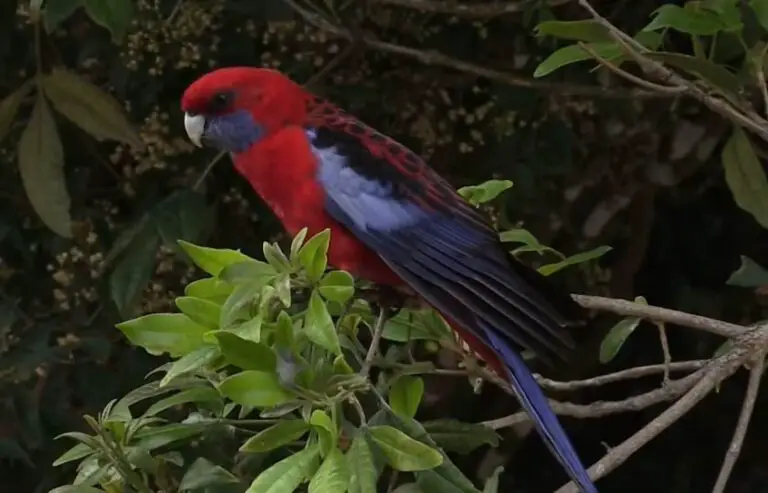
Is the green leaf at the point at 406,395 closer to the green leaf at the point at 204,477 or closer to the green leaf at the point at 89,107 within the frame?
the green leaf at the point at 204,477

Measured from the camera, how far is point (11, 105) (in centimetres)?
135

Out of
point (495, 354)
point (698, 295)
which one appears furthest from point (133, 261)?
point (698, 295)

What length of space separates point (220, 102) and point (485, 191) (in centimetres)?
28

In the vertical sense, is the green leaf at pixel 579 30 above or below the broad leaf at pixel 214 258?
above

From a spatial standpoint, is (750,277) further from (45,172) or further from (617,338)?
(45,172)

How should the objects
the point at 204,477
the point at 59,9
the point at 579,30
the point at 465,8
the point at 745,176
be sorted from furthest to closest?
the point at 465,8 < the point at 745,176 < the point at 59,9 < the point at 579,30 < the point at 204,477

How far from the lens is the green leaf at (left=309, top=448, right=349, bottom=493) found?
0.72 m

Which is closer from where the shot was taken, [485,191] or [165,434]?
[165,434]

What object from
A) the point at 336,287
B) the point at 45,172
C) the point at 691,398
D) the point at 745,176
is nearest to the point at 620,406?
the point at 691,398

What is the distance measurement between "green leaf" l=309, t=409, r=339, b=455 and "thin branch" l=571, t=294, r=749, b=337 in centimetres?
37

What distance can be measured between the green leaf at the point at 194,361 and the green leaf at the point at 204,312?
21 mm

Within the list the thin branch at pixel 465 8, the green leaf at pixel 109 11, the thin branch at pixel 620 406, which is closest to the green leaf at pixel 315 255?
the thin branch at pixel 620 406

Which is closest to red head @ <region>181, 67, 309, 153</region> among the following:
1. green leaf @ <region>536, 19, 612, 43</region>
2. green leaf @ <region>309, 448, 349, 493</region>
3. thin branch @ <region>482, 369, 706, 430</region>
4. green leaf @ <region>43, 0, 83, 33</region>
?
green leaf @ <region>43, 0, 83, 33</region>

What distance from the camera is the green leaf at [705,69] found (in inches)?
40.8
